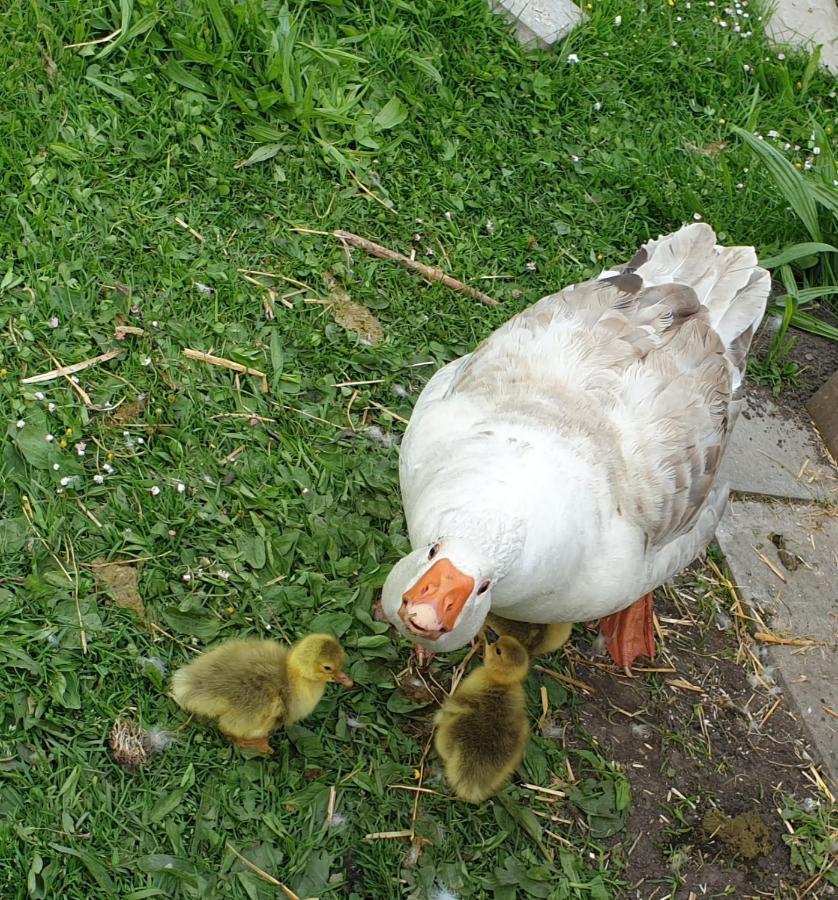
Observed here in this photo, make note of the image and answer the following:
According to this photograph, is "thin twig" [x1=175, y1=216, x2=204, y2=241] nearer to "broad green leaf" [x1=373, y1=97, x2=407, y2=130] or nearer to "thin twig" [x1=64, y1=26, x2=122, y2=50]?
"thin twig" [x1=64, y1=26, x2=122, y2=50]

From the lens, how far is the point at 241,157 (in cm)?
459

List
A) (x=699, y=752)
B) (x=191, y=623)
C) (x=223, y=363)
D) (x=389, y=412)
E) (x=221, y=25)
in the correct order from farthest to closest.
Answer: (x=221, y=25), (x=389, y=412), (x=223, y=363), (x=699, y=752), (x=191, y=623)

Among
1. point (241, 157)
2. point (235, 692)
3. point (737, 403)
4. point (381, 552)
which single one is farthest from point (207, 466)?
point (737, 403)

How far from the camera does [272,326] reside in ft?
13.7

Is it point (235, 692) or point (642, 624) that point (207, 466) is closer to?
point (235, 692)

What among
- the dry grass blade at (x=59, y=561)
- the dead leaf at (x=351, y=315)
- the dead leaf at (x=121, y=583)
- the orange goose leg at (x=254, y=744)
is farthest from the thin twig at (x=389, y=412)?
the orange goose leg at (x=254, y=744)

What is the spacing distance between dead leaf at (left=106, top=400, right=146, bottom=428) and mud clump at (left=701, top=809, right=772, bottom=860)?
2.50 m

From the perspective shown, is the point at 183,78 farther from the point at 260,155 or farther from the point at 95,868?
the point at 95,868

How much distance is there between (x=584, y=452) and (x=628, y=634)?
105 centimetres

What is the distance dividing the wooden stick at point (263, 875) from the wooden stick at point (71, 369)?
178 centimetres

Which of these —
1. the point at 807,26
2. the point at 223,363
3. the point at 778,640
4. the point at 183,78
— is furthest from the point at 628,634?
the point at 807,26

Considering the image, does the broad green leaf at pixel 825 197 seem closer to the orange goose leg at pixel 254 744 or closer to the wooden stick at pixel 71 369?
the wooden stick at pixel 71 369

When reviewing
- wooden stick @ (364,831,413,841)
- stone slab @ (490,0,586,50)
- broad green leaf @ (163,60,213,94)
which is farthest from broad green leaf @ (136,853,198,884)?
stone slab @ (490,0,586,50)

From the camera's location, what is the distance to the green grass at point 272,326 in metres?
2.95
